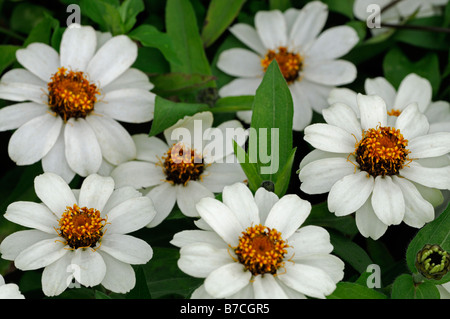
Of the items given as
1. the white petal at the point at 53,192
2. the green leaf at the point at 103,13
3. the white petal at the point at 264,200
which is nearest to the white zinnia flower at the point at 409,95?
the white petal at the point at 264,200

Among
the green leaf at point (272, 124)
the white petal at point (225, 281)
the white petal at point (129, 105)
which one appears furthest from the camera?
the white petal at point (129, 105)

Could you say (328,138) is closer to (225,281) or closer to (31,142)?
(225,281)

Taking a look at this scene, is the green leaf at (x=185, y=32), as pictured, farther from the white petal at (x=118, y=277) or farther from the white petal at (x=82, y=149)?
the white petal at (x=118, y=277)

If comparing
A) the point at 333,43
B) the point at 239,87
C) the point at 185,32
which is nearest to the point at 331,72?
the point at 333,43

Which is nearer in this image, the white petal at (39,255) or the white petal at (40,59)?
the white petal at (39,255)

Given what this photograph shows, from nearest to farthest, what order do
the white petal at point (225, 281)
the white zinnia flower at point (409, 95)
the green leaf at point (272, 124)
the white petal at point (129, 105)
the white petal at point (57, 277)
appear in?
the white petal at point (225, 281), the white petal at point (57, 277), the green leaf at point (272, 124), the white petal at point (129, 105), the white zinnia flower at point (409, 95)

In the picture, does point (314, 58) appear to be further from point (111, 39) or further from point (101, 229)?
point (101, 229)

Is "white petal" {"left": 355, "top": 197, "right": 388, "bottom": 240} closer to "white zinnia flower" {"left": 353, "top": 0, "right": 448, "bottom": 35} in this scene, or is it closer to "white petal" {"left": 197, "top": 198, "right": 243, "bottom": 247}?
"white petal" {"left": 197, "top": 198, "right": 243, "bottom": 247}
